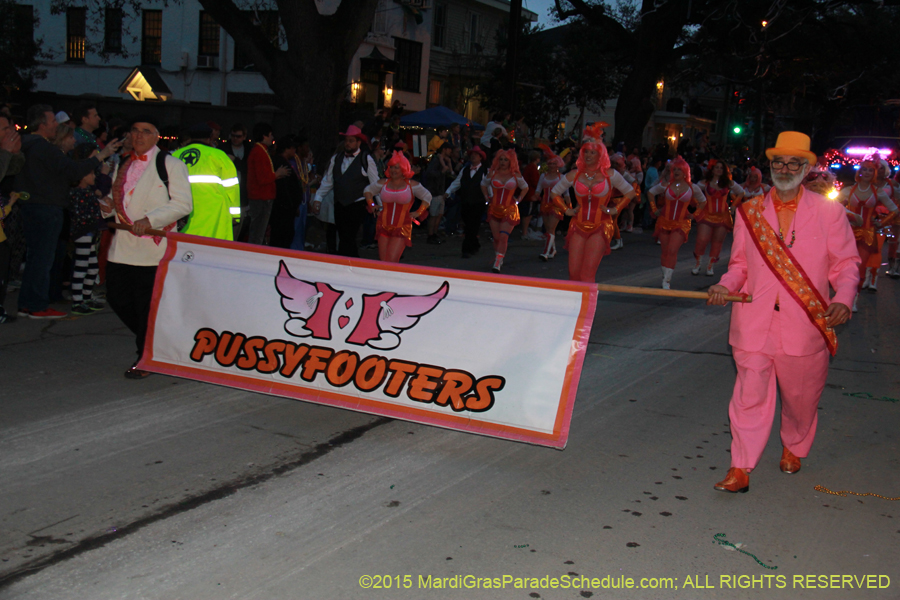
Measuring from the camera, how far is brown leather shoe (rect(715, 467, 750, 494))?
15.8 ft

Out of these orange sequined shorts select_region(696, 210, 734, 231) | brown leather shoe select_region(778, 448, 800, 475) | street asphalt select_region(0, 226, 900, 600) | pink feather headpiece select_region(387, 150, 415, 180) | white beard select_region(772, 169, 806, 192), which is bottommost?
street asphalt select_region(0, 226, 900, 600)

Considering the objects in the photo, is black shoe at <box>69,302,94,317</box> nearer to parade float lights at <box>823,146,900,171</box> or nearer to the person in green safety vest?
the person in green safety vest

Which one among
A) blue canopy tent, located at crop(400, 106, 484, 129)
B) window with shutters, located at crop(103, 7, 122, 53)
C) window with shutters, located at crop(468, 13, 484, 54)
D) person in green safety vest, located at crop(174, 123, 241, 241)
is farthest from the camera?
window with shutters, located at crop(468, 13, 484, 54)

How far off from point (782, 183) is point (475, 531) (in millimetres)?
2609

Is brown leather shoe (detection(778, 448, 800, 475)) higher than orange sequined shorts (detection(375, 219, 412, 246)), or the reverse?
orange sequined shorts (detection(375, 219, 412, 246))

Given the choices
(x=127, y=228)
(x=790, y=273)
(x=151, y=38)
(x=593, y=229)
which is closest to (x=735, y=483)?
(x=790, y=273)

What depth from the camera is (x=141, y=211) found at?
6469 mm

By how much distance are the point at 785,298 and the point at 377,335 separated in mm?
2473

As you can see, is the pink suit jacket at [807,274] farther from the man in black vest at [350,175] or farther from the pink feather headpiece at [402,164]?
the man in black vest at [350,175]

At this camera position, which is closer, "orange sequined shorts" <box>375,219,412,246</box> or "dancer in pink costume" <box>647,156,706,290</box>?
"orange sequined shorts" <box>375,219,412,246</box>

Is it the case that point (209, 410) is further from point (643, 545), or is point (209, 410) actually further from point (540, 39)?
point (540, 39)

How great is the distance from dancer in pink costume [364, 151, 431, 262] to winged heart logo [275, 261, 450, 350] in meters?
4.82

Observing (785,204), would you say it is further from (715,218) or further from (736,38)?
(736,38)

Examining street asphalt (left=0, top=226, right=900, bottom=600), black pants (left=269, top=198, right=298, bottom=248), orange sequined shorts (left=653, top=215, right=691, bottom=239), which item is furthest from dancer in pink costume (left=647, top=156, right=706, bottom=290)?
street asphalt (left=0, top=226, right=900, bottom=600)
